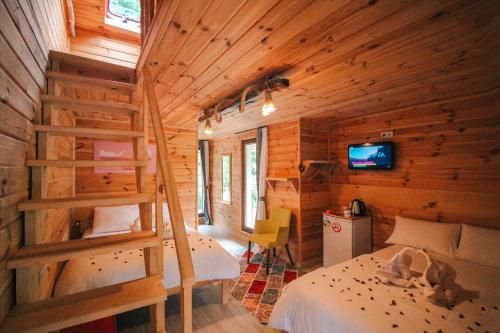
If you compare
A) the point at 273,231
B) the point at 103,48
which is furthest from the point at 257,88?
the point at 273,231

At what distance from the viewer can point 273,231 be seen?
379 centimetres

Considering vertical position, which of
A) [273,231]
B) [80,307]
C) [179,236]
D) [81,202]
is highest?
[81,202]

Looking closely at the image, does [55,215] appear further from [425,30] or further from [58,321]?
[425,30]

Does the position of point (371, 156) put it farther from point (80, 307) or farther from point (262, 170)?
point (80, 307)

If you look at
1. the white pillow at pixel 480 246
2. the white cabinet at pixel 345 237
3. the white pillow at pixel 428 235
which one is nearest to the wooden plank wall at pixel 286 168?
the white cabinet at pixel 345 237

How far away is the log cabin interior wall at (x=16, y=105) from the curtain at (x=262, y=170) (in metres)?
3.12

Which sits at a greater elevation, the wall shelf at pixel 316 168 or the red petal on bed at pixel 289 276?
the wall shelf at pixel 316 168

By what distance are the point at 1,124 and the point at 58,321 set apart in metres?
0.83

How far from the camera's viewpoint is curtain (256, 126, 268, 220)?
13.7 feet

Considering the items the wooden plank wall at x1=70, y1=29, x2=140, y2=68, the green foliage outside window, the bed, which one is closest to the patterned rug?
the bed

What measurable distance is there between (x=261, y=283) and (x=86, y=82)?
290cm

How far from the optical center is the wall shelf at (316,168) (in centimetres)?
341

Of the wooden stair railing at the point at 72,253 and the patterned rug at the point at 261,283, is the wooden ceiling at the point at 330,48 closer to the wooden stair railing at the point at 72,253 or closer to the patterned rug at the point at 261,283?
the wooden stair railing at the point at 72,253

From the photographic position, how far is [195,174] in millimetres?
4281
